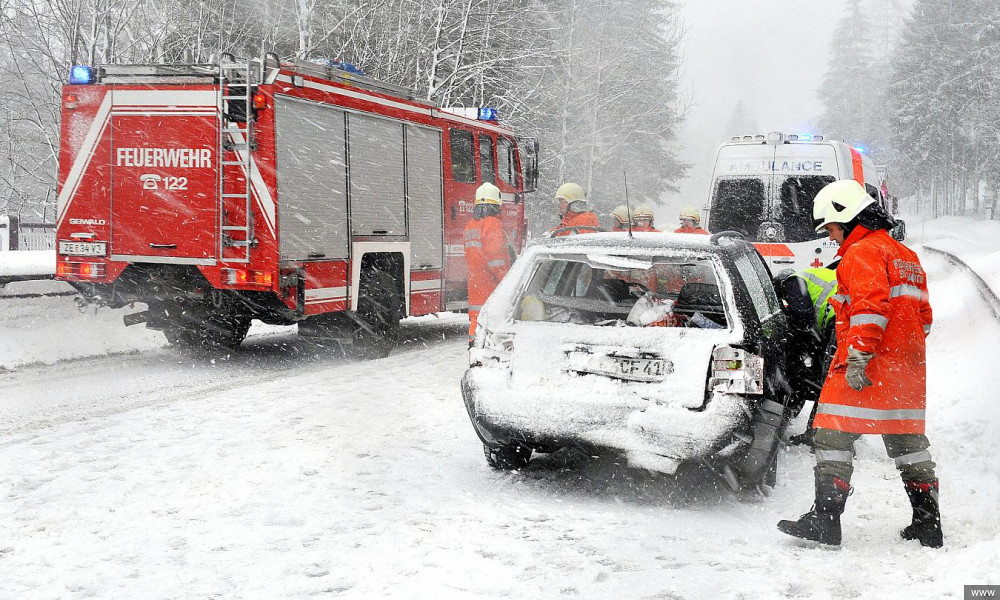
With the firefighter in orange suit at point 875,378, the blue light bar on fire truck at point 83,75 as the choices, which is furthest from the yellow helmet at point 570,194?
the firefighter in orange suit at point 875,378

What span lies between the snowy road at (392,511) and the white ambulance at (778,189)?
3300 mm

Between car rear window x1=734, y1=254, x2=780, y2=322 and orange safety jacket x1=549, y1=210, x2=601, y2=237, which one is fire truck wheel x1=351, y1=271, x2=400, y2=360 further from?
car rear window x1=734, y1=254, x2=780, y2=322

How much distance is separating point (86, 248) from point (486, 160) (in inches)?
214

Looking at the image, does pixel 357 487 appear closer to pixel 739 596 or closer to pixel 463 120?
pixel 739 596

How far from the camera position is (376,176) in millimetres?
10320

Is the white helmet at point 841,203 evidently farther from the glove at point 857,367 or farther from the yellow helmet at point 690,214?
the yellow helmet at point 690,214

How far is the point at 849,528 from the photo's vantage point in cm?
473

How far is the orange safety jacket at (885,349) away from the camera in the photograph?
4.30 meters

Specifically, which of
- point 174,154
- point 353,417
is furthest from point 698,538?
point 174,154

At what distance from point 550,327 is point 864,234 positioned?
1.72 m

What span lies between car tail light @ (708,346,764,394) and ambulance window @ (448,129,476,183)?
24.6ft

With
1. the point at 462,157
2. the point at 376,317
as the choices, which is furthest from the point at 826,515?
the point at 462,157

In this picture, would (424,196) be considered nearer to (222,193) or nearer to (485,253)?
(485,253)

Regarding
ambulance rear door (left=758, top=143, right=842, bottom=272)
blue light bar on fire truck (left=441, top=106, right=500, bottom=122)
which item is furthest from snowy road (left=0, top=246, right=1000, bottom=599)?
blue light bar on fire truck (left=441, top=106, right=500, bottom=122)
